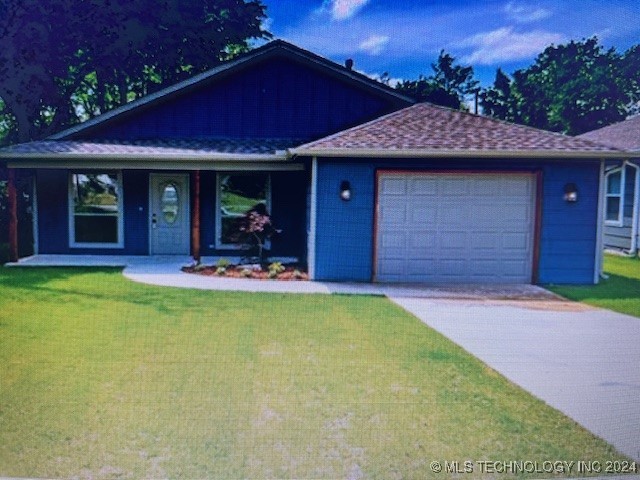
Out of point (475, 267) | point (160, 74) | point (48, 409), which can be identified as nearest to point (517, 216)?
point (475, 267)

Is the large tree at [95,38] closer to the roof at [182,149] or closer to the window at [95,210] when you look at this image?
the roof at [182,149]

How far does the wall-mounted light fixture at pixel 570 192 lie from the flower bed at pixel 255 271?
3.20 meters

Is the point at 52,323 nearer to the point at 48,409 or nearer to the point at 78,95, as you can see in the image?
the point at 48,409

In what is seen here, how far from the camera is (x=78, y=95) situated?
331cm

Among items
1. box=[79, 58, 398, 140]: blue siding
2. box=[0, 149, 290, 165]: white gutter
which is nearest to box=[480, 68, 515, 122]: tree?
box=[79, 58, 398, 140]: blue siding

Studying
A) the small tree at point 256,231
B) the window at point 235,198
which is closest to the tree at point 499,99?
the small tree at point 256,231

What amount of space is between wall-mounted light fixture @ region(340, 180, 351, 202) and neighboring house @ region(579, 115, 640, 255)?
2.76m

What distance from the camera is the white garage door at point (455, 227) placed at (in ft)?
19.5

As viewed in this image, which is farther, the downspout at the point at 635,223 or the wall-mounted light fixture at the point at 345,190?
the wall-mounted light fixture at the point at 345,190

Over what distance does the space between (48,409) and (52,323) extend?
0.55m

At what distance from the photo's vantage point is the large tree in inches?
95.3

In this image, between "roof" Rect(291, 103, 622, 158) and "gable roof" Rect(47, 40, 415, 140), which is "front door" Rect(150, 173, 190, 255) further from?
"roof" Rect(291, 103, 622, 158)

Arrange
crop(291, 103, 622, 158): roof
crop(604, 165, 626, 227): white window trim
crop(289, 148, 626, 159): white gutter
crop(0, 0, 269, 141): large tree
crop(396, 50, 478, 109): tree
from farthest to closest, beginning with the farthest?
crop(289, 148, 626, 159): white gutter → crop(291, 103, 622, 158): roof → crop(604, 165, 626, 227): white window trim → crop(0, 0, 269, 141): large tree → crop(396, 50, 478, 109): tree

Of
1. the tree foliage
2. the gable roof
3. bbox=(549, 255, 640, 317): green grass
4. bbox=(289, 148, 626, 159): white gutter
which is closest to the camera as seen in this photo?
the tree foliage
